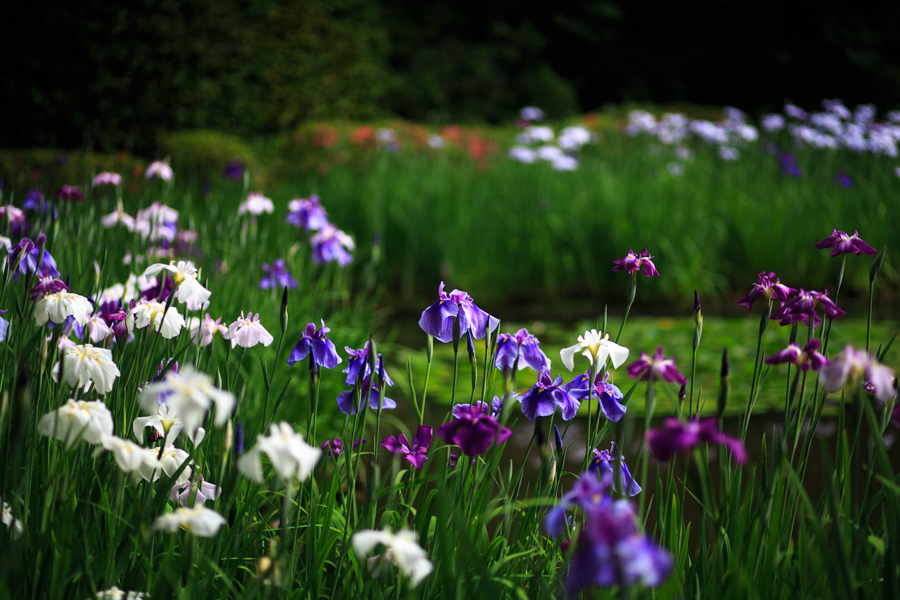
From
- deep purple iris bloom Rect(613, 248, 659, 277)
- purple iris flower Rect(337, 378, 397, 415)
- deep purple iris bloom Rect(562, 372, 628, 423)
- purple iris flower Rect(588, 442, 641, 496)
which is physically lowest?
purple iris flower Rect(588, 442, 641, 496)

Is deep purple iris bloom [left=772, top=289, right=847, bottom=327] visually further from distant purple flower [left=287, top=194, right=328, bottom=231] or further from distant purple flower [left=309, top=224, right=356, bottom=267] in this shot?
distant purple flower [left=287, top=194, right=328, bottom=231]

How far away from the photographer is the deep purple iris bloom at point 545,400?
1.03 meters

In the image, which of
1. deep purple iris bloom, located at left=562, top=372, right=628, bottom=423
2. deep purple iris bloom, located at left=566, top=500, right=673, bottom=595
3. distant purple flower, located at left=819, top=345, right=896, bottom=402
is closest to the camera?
deep purple iris bloom, located at left=566, top=500, right=673, bottom=595

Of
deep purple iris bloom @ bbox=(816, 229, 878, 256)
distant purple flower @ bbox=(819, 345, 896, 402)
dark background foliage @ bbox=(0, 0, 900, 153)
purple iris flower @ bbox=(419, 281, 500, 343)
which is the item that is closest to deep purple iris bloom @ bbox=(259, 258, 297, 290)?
dark background foliage @ bbox=(0, 0, 900, 153)

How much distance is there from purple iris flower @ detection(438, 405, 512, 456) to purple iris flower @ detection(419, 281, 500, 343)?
0.66 ft

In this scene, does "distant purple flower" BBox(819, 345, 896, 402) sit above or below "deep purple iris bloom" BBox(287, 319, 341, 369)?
above

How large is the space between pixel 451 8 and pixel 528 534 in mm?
15407

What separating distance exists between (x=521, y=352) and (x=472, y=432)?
0.23 metres

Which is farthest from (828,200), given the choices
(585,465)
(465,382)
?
(585,465)

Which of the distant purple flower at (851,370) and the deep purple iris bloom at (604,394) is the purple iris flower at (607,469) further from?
the distant purple flower at (851,370)

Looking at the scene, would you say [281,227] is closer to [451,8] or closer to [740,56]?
[451,8]

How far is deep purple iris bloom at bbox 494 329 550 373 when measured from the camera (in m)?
1.04

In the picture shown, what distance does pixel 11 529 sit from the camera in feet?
2.55

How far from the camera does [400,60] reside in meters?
14.0
